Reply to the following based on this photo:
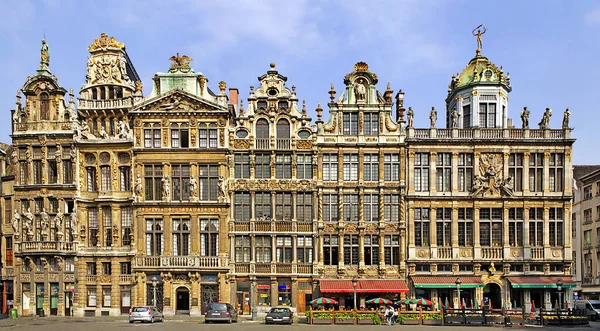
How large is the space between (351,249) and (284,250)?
5655mm

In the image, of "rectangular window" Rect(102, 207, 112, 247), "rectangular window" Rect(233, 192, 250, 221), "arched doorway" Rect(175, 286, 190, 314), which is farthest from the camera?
"rectangular window" Rect(102, 207, 112, 247)

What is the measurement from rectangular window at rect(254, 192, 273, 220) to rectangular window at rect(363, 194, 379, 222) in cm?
810

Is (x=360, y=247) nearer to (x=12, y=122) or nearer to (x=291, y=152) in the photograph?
(x=291, y=152)

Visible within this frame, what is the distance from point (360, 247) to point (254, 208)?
950cm

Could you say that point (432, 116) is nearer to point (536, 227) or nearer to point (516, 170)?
point (516, 170)

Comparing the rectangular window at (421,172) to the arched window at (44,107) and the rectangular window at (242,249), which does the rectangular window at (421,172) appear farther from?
the arched window at (44,107)

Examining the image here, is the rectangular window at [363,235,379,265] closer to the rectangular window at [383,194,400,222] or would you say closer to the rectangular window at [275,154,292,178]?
the rectangular window at [383,194,400,222]

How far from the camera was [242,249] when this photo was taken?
2149 inches

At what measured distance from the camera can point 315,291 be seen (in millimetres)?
53844

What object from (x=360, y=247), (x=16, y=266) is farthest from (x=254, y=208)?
(x=16, y=266)

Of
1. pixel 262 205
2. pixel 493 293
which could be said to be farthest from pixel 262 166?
pixel 493 293

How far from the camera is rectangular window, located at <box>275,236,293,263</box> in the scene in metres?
54.5

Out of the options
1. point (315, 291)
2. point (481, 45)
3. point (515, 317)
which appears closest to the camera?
point (515, 317)

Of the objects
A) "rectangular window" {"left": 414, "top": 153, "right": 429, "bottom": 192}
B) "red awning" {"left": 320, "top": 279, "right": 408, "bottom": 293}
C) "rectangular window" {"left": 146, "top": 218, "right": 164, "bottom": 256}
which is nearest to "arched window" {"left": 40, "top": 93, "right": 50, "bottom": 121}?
"rectangular window" {"left": 146, "top": 218, "right": 164, "bottom": 256}
